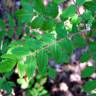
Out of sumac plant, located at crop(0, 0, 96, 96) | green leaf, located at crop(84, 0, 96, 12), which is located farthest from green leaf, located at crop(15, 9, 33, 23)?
green leaf, located at crop(84, 0, 96, 12)

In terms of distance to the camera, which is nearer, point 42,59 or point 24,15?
point 42,59

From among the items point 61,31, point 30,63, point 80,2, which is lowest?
point 30,63

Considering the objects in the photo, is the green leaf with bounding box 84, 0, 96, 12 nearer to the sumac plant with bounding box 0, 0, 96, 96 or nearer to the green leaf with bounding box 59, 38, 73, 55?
the sumac plant with bounding box 0, 0, 96, 96

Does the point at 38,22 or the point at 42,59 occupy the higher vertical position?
the point at 38,22

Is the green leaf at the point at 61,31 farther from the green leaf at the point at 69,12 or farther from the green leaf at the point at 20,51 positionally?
the green leaf at the point at 20,51

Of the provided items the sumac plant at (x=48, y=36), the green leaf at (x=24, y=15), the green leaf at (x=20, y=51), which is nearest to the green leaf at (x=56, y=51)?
the sumac plant at (x=48, y=36)

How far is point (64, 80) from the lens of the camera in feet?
11.4

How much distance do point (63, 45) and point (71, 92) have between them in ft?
6.62

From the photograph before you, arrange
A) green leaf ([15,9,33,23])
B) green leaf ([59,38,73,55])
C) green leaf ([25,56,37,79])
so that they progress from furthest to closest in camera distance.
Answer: green leaf ([15,9,33,23]) < green leaf ([59,38,73,55]) < green leaf ([25,56,37,79])

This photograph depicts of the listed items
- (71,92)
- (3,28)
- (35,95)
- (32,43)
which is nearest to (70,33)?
(32,43)

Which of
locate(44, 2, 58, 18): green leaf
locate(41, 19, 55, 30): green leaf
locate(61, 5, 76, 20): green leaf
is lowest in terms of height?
locate(41, 19, 55, 30): green leaf

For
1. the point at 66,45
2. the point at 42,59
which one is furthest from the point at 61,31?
the point at 42,59

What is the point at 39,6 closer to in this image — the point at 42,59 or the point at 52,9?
the point at 52,9

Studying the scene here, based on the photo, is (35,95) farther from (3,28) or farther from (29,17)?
(29,17)
